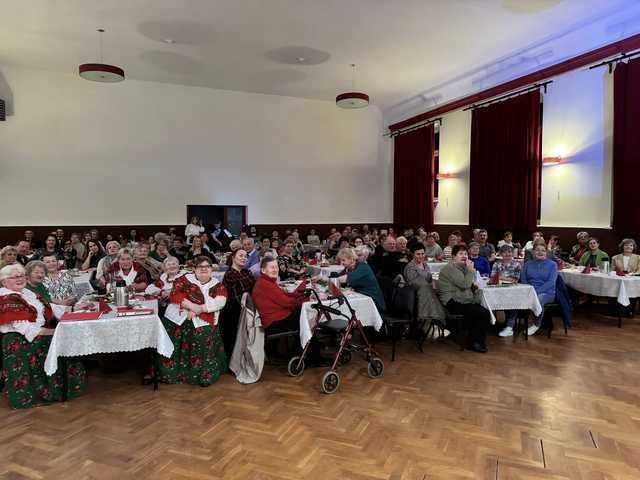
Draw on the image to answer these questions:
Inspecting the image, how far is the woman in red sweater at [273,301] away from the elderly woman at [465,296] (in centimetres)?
193

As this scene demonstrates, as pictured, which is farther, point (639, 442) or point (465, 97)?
point (465, 97)

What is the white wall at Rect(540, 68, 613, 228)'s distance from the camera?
788cm

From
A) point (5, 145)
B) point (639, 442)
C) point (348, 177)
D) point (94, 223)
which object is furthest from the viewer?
point (348, 177)

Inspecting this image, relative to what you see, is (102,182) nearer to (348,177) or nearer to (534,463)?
(348,177)

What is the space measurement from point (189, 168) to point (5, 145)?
14.1 feet

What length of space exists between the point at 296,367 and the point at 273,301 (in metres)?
0.73

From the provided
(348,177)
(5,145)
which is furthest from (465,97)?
(5,145)

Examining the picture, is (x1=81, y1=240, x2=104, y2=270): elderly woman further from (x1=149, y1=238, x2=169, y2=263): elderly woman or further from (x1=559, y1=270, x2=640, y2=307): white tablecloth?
(x1=559, y1=270, x2=640, y2=307): white tablecloth

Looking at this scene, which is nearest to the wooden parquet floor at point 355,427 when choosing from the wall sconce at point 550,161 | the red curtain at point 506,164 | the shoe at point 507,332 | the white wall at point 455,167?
the shoe at point 507,332

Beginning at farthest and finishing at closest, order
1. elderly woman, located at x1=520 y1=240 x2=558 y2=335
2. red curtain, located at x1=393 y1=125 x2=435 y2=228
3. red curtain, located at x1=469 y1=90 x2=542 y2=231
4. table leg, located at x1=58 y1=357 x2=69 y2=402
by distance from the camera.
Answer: red curtain, located at x1=393 y1=125 x2=435 y2=228
red curtain, located at x1=469 y1=90 x2=542 y2=231
elderly woman, located at x1=520 y1=240 x2=558 y2=335
table leg, located at x1=58 y1=357 x2=69 y2=402

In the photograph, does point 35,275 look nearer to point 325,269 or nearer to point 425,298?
point 425,298

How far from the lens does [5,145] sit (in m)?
10.5

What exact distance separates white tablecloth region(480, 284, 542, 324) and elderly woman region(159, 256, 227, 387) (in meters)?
3.25

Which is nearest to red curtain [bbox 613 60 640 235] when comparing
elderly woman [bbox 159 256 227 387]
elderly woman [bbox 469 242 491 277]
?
elderly woman [bbox 469 242 491 277]
